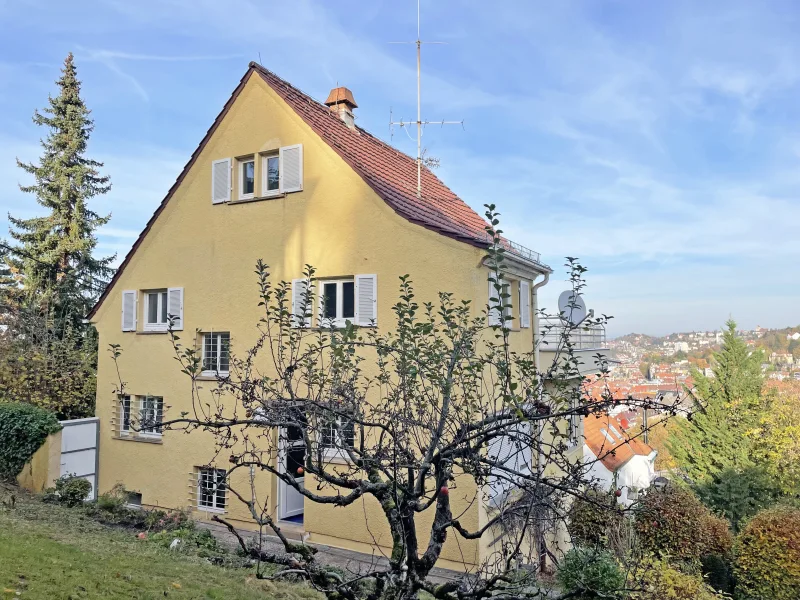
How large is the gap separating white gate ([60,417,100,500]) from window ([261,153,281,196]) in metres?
7.54

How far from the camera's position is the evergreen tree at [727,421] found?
22.1m

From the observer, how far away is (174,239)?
1352 cm

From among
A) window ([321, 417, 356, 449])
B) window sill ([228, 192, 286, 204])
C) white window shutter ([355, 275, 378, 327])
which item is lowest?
window ([321, 417, 356, 449])

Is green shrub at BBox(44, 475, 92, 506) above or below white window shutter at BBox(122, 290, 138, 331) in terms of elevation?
below

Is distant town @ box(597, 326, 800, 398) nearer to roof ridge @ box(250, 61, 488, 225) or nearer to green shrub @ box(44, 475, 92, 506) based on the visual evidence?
roof ridge @ box(250, 61, 488, 225)

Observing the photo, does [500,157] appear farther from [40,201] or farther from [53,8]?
[40,201]

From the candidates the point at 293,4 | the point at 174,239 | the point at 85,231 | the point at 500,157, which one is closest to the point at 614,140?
the point at 500,157

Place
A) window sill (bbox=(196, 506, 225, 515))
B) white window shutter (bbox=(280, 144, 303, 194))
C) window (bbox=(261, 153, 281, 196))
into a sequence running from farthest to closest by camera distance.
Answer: window (bbox=(261, 153, 281, 196)), window sill (bbox=(196, 506, 225, 515)), white window shutter (bbox=(280, 144, 303, 194))

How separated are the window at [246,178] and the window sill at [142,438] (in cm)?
617

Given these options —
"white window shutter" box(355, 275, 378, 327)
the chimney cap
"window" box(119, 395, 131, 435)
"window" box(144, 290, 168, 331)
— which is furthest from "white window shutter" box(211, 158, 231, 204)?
"window" box(119, 395, 131, 435)

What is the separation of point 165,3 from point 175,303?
21.4 ft

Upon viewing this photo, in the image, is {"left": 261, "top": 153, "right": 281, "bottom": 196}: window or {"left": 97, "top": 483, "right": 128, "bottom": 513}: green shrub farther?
{"left": 261, "top": 153, "right": 281, "bottom": 196}: window

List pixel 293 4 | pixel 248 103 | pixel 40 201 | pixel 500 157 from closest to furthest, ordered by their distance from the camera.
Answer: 1. pixel 293 4
2. pixel 248 103
3. pixel 500 157
4. pixel 40 201

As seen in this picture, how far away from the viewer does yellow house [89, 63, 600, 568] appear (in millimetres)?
10680
